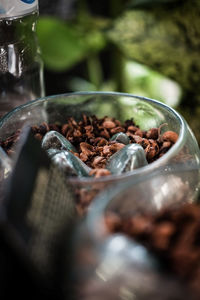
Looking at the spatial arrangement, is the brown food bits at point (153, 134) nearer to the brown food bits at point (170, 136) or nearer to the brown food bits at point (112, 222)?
the brown food bits at point (170, 136)

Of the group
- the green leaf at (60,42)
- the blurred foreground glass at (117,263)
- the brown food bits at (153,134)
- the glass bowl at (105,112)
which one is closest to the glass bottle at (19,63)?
the glass bowl at (105,112)

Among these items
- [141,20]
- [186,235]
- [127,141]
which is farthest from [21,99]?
[186,235]

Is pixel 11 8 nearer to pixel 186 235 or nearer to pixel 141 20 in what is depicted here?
pixel 186 235

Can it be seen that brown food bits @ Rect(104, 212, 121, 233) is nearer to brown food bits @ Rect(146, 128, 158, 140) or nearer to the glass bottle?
brown food bits @ Rect(146, 128, 158, 140)

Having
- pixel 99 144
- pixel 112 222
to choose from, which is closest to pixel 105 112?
pixel 99 144

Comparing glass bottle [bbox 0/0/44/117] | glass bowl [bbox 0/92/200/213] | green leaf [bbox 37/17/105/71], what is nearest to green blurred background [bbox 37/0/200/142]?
green leaf [bbox 37/17/105/71]

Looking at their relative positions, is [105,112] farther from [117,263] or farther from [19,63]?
[117,263]

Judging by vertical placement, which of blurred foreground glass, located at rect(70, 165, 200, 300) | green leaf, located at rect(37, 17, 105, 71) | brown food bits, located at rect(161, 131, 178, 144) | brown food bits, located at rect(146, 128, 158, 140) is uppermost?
blurred foreground glass, located at rect(70, 165, 200, 300)
